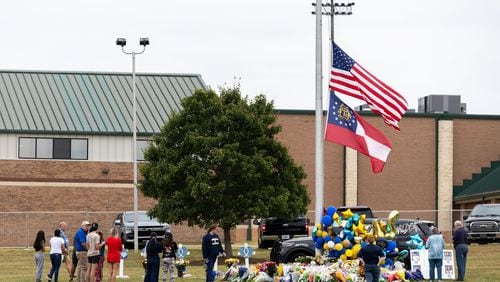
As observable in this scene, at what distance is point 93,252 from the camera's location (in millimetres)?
31594

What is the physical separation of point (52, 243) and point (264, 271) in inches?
227

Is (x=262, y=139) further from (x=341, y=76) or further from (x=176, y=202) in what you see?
(x=341, y=76)

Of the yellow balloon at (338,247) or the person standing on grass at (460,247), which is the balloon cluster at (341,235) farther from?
the person standing on grass at (460,247)

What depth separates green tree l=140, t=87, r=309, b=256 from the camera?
46.0 metres

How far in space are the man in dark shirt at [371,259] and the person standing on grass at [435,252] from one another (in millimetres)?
5148

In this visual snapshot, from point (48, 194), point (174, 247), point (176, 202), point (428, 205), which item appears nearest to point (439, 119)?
point (428, 205)

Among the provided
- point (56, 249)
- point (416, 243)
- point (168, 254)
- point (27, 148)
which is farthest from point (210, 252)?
point (27, 148)

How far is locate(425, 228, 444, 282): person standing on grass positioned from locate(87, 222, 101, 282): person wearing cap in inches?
327

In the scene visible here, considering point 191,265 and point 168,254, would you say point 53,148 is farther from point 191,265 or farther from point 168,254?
point 168,254

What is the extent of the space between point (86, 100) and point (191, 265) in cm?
2372

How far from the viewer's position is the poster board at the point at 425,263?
34.4 meters

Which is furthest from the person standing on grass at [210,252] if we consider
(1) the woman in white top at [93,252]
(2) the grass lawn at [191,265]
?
(2) the grass lawn at [191,265]

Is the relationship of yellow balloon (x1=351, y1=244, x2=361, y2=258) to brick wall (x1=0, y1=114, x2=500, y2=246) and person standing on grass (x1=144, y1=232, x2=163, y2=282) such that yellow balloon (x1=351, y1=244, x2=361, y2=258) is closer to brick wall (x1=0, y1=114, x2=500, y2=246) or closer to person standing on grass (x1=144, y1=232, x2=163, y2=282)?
person standing on grass (x1=144, y1=232, x2=163, y2=282)

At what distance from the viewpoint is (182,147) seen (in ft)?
154
